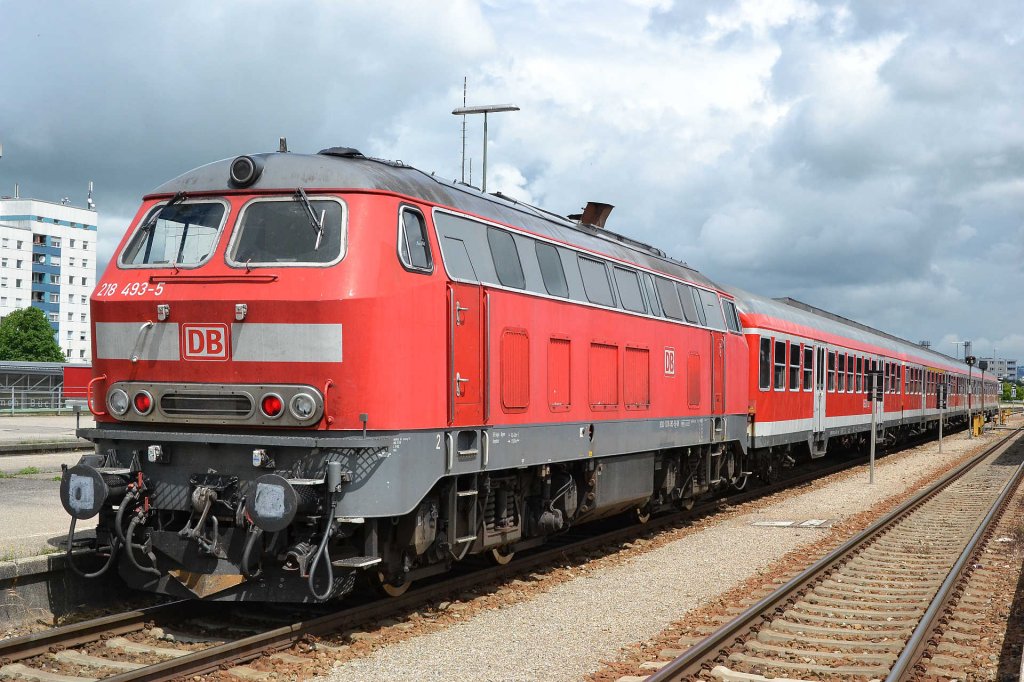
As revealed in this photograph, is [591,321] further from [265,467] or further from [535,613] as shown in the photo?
[265,467]

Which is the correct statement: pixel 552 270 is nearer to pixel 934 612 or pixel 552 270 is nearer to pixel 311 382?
pixel 311 382

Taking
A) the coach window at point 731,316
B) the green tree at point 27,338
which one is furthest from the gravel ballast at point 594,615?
the green tree at point 27,338

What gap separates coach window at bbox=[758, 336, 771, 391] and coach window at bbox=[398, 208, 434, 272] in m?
12.9

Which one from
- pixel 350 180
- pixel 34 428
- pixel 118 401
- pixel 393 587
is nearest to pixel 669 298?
pixel 393 587

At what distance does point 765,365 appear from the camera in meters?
21.0

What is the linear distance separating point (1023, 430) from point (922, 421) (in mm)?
20977

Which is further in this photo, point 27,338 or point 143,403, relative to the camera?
point 27,338

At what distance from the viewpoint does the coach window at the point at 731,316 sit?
17.6 metres

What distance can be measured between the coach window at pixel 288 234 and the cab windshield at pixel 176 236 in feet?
0.92

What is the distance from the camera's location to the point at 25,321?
89000 millimetres

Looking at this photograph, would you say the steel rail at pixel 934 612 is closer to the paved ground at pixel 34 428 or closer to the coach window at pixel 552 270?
the coach window at pixel 552 270

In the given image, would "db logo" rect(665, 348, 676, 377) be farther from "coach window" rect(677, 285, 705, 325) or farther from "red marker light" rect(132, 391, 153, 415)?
"red marker light" rect(132, 391, 153, 415)

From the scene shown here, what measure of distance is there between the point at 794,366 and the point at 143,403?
17.6 m

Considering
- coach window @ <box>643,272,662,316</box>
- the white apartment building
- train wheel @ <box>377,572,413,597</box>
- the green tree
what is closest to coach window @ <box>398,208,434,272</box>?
train wheel @ <box>377,572,413,597</box>
